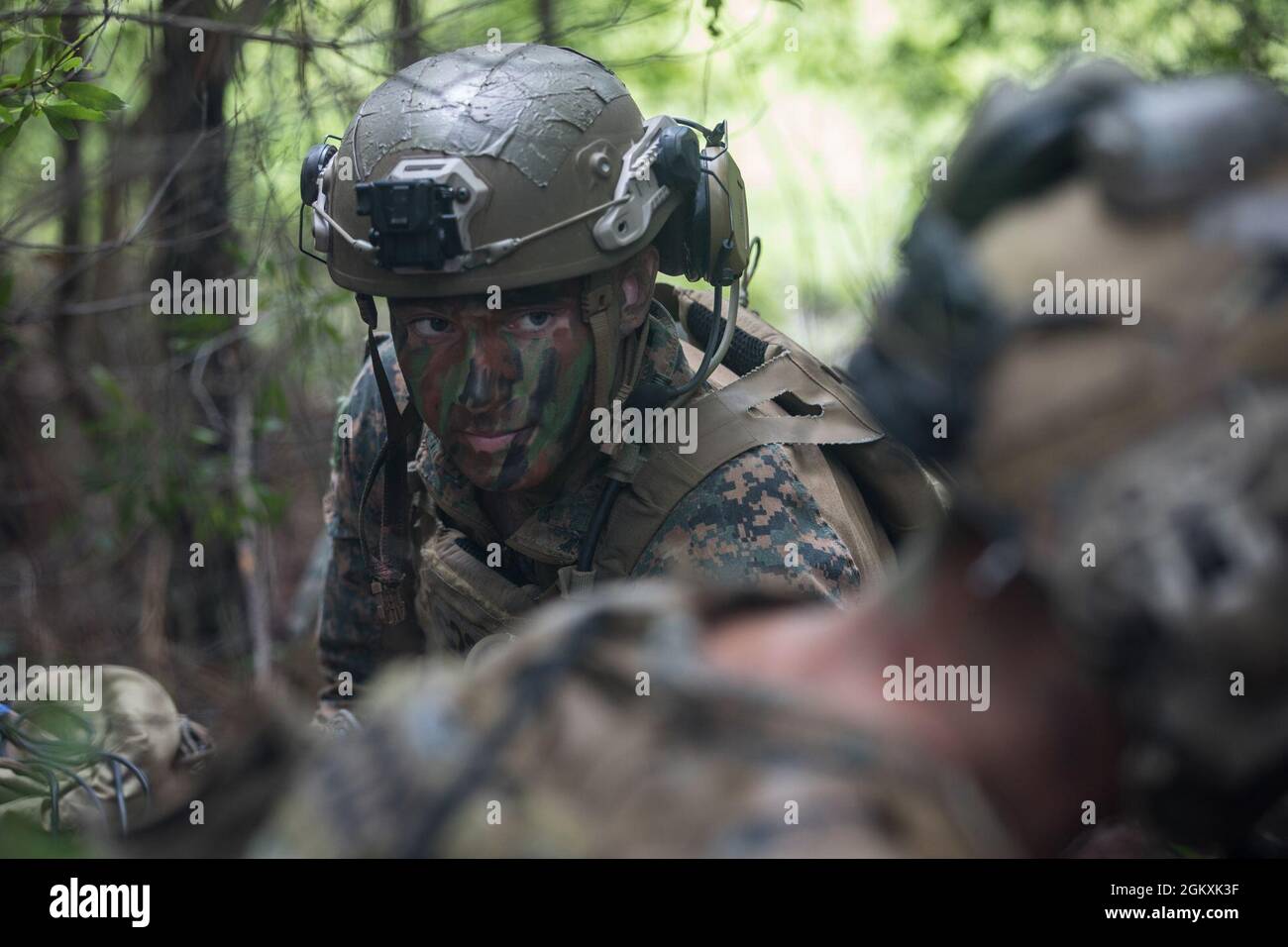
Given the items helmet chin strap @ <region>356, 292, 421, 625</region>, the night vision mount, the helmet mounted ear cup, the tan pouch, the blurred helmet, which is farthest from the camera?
helmet chin strap @ <region>356, 292, 421, 625</region>

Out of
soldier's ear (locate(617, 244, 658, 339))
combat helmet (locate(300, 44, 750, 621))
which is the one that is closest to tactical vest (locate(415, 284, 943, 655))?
combat helmet (locate(300, 44, 750, 621))

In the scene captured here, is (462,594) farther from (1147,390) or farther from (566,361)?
(1147,390)

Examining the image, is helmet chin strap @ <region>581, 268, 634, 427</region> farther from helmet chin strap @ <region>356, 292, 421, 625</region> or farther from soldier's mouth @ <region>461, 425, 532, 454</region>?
helmet chin strap @ <region>356, 292, 421, 625</region>

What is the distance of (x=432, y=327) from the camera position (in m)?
2.97

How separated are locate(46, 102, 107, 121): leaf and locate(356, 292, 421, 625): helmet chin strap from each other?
0.90m

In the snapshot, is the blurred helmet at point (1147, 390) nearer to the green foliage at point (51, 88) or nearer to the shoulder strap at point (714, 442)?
the shoulder strap at point (714, 442)

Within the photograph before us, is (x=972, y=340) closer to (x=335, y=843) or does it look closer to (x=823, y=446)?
(x=335, y=843)

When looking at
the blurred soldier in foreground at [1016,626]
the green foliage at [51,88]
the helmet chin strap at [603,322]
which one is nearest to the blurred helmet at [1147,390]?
the blurred soldier in foreground at [1016,626]

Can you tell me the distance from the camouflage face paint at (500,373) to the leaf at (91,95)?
0.71 metres

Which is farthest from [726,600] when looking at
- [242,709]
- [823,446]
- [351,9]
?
[242,709]

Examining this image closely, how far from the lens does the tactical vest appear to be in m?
3.12

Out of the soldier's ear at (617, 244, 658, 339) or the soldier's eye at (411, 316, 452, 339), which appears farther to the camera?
the soldier's ear at (617, 244, 658, 339)

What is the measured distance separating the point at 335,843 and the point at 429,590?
91.7 inches

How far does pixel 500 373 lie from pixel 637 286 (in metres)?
0.44
